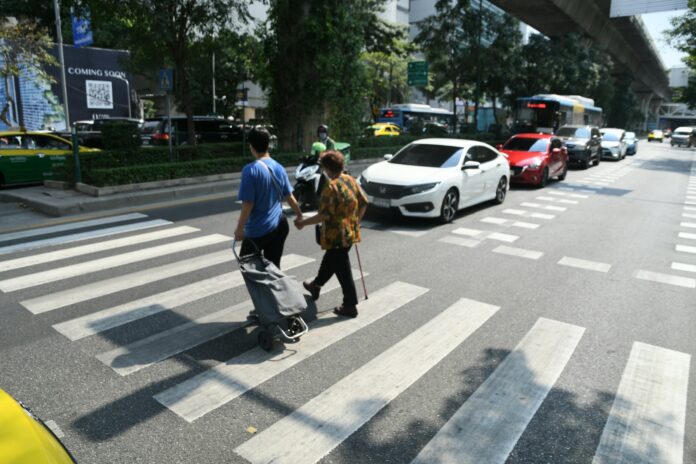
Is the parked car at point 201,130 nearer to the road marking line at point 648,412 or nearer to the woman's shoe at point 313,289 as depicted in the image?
the woman's shoe at point 313,289

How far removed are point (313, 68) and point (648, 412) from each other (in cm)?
1692

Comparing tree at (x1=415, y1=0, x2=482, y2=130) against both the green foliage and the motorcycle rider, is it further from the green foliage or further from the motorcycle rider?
the green foliage

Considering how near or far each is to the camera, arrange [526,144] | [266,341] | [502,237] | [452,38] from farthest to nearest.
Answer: [452,38], [526,144], [502,237], [266,341]

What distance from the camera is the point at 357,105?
809 inches

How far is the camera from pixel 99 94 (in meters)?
35.0

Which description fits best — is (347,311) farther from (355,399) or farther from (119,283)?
(119,283)

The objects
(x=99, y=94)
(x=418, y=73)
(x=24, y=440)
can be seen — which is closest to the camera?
(x=24, y=440)

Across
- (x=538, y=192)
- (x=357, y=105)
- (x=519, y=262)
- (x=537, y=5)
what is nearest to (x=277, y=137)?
(x=357, y=105)

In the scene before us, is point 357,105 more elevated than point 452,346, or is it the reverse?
point 357,105

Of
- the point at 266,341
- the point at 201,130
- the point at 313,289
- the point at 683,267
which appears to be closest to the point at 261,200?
the point at 266,341

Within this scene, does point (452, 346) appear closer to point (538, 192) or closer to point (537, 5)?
point (538, 192)

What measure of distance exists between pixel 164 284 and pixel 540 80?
37.0 m

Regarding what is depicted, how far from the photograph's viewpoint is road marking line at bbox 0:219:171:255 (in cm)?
812

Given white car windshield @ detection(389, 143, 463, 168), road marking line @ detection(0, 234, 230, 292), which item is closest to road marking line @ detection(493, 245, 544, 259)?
white car windshield @ detection(389, 143, 463, 168)
